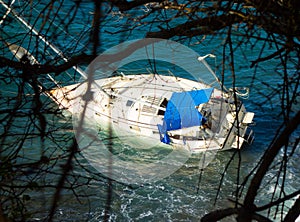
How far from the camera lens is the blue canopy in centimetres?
1134

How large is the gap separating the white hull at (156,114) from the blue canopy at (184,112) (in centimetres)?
5

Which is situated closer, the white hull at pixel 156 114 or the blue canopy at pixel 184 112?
the blue canopy at pixel 184 112

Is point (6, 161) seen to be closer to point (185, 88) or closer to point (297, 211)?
point (297, 211)

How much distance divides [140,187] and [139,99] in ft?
8.28

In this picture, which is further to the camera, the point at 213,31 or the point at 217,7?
the point at 213,31

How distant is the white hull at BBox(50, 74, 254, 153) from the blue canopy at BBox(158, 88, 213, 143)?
5 cm

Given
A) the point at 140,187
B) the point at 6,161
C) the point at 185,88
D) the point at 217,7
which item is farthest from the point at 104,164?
the point at 217,7

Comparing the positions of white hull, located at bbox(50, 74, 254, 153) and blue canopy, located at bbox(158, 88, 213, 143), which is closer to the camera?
blue canopy, located at bbox(158, 88, 213, 143)

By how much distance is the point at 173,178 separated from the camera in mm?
10266

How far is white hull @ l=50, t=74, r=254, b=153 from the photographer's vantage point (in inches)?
451

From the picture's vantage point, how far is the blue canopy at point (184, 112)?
37.2 feet

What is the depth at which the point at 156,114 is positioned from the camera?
11.6 metres

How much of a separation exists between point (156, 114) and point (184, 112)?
63 centimetres

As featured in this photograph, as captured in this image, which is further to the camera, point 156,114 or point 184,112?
point 156,114
